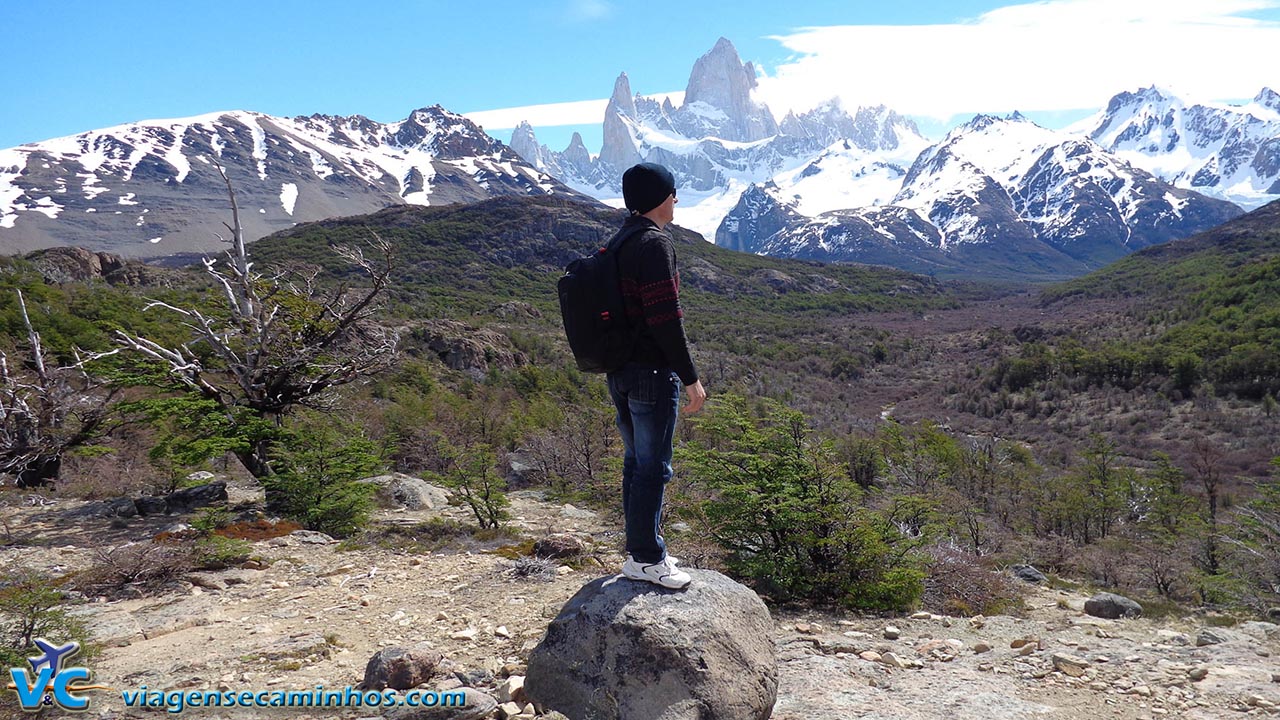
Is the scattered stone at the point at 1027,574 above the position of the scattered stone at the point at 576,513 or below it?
above

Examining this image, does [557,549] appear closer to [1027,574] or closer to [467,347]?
[1027,574]

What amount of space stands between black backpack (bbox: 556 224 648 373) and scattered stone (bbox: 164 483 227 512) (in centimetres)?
800

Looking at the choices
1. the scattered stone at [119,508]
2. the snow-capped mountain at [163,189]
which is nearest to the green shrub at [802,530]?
the scattered stone at [119,508]

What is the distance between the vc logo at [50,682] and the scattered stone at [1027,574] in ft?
29.0

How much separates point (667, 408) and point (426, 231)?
86.4 m

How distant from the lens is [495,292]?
69.5 m

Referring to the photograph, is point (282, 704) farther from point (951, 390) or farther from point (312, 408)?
point (951, 390)

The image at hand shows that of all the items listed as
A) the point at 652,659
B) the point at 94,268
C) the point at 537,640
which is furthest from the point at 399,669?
the point at 94,268

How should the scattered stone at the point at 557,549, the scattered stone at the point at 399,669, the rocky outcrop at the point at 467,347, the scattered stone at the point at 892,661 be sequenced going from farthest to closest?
the rocky outcrop at the point at 467,347 < the scattered stone at the point at 557,549 < the scattered stone at the point at 892,661 < the scattered stone at the point at 399,669

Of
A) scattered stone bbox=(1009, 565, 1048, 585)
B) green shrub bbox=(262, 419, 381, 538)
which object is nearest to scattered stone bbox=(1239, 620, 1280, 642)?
scattered stone bbox=(1009, 565, 1048, 585)

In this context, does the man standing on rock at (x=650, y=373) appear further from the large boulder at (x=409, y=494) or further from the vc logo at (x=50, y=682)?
the large boulder at (x=409, y=494)

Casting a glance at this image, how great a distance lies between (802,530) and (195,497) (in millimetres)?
8086

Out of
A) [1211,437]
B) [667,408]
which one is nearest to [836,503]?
[667,408]

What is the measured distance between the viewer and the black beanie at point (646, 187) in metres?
3.67
